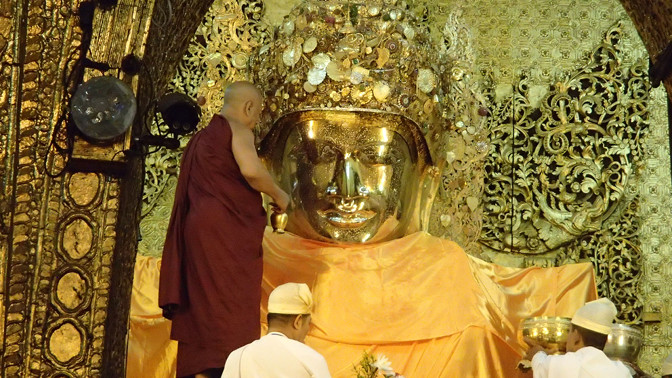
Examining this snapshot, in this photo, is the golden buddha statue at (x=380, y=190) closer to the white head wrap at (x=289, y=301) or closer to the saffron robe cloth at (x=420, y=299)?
the saffron robe cloth at (x=420, y=299)

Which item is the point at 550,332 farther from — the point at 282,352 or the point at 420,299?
the point at 282,352

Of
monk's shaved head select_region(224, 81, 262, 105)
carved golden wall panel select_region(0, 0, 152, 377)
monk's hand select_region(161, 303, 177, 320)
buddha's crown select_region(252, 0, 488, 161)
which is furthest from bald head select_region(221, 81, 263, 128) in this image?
buddha's crown select_region(252, 0, 488, 161)

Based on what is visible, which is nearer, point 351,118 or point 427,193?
point 351,118

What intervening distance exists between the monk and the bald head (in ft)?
0.07

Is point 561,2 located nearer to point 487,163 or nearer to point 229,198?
point 487,163

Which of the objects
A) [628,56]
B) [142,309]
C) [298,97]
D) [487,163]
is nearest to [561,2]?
[628,56]

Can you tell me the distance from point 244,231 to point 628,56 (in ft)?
12.1

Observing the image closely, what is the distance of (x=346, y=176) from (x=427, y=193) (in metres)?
0.65

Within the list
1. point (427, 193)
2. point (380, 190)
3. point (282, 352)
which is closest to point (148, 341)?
point (380, 190)

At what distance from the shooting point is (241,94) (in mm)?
6492

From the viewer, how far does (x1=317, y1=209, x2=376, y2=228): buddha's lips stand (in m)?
8.02

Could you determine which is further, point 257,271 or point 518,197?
point 518,197

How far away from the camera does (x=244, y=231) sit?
20.5 ft

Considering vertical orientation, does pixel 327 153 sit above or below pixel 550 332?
above
